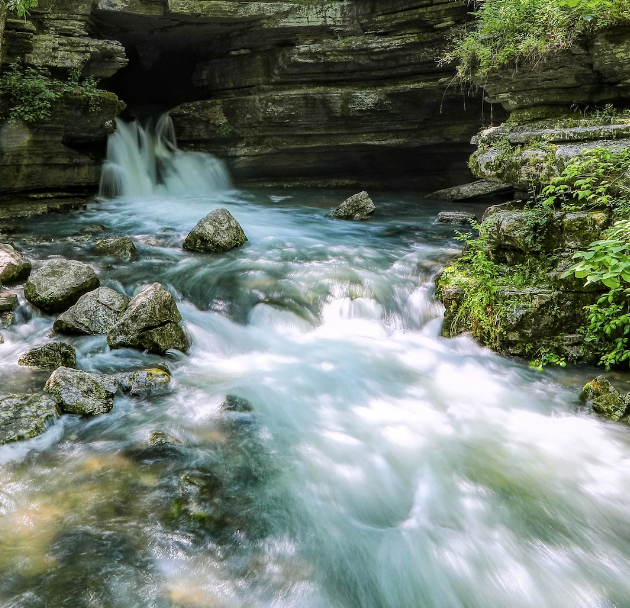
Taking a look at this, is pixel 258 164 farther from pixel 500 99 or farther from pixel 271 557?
pixel 271 557

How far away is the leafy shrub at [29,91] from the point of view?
29.9 ft

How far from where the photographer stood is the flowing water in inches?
103

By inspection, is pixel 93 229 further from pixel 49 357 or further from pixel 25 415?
pixel 25 415

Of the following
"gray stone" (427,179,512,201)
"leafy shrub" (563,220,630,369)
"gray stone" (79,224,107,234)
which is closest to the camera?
"leafy shrub" (563,220,630,369)

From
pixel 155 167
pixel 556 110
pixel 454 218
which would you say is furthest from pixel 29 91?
pixel 556 110

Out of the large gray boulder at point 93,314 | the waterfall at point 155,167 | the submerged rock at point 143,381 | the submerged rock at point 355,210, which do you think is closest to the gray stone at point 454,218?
the submerged rock at point 355,210

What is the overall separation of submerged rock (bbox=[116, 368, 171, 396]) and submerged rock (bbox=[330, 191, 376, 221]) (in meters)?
6.90

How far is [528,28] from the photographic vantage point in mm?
7645

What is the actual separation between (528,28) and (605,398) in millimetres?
6348

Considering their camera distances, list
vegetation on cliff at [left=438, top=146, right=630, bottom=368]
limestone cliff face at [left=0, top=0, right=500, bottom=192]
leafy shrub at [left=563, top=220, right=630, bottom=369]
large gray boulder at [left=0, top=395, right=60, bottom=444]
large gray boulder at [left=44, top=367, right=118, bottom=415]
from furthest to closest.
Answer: limestone cliff face at [left=0, top=0, right=500, bottom=192] → vegetation on cliff at [left=438, top=146, right=630, bottom=368] → leafy shrub at [left=563, top=220, right=630, bottom=369] → large gray boulder at [left=44, top=367, right=118, bottom=415] → large gray boulder at [left=0, top=395, right=60, bottom=444]

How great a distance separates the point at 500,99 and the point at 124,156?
886 centimetres

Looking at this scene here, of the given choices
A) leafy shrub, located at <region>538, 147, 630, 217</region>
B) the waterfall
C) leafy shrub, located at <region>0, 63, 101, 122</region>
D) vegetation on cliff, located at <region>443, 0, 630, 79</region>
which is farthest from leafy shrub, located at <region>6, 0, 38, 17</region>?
leafy shrub, located at <region>538, 147, 630, 217</region>

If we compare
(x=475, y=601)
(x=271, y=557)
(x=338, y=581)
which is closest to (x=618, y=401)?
(x=475, y=601)

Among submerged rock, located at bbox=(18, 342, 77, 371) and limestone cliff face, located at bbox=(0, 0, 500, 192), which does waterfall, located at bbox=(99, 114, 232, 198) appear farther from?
submerged rock, located at bbox=(18, 342, 77, 371)
